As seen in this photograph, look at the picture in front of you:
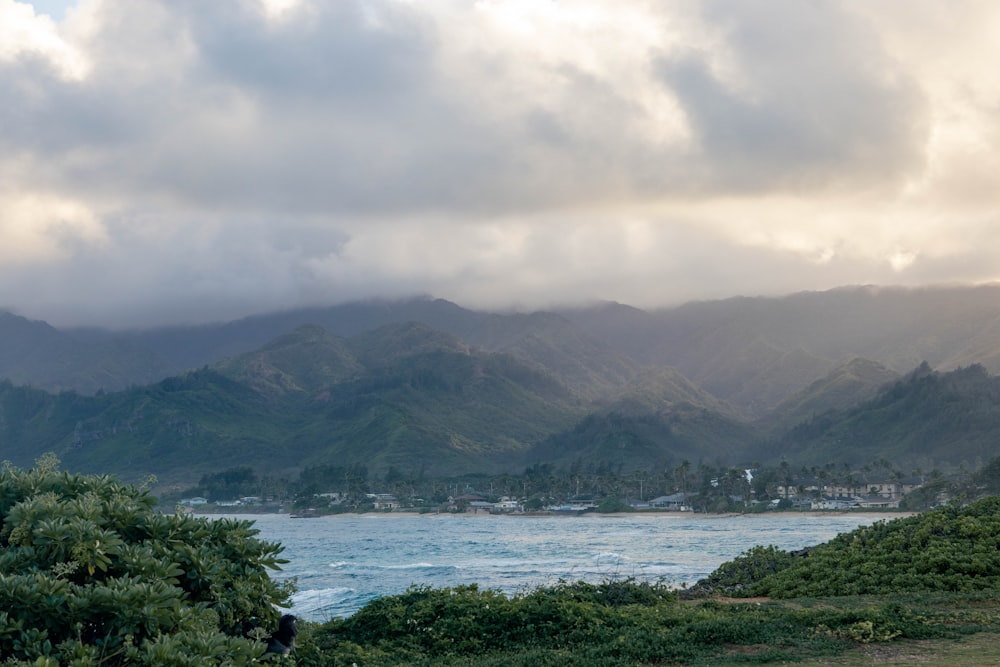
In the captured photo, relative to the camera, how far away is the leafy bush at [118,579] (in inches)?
400

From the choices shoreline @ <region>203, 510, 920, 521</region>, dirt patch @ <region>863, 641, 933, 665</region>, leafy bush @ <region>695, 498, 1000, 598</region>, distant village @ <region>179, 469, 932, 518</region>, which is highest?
leafy bush @ <region>695, 498, 1000, 598</region>

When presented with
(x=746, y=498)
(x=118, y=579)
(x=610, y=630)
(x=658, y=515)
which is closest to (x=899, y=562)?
(x=610, y=630)

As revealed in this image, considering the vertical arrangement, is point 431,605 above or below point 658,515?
above

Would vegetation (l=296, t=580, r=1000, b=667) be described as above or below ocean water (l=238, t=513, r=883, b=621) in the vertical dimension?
above

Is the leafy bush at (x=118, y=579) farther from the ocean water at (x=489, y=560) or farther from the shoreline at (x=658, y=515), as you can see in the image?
the shoreline at (x=658, y=515)

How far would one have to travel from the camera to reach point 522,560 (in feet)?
230

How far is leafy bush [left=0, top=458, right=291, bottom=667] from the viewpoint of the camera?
33.3 ft

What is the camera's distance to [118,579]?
35.8 ft

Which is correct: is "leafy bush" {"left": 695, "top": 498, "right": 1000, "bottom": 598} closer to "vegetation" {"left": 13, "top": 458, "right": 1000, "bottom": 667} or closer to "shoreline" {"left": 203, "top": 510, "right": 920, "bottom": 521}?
"vegetation" {"left": 13, "top": 458, "right": 1000, "bottom": 667}

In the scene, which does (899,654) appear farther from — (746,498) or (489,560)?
(746,498)

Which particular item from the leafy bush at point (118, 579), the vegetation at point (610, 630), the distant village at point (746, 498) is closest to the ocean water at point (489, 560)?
the vegetation at point (610, 630)

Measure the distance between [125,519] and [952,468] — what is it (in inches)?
8066

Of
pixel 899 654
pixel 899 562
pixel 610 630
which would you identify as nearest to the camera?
pixel 899 654

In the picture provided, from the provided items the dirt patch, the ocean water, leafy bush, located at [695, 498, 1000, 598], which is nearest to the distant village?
the ocean water
